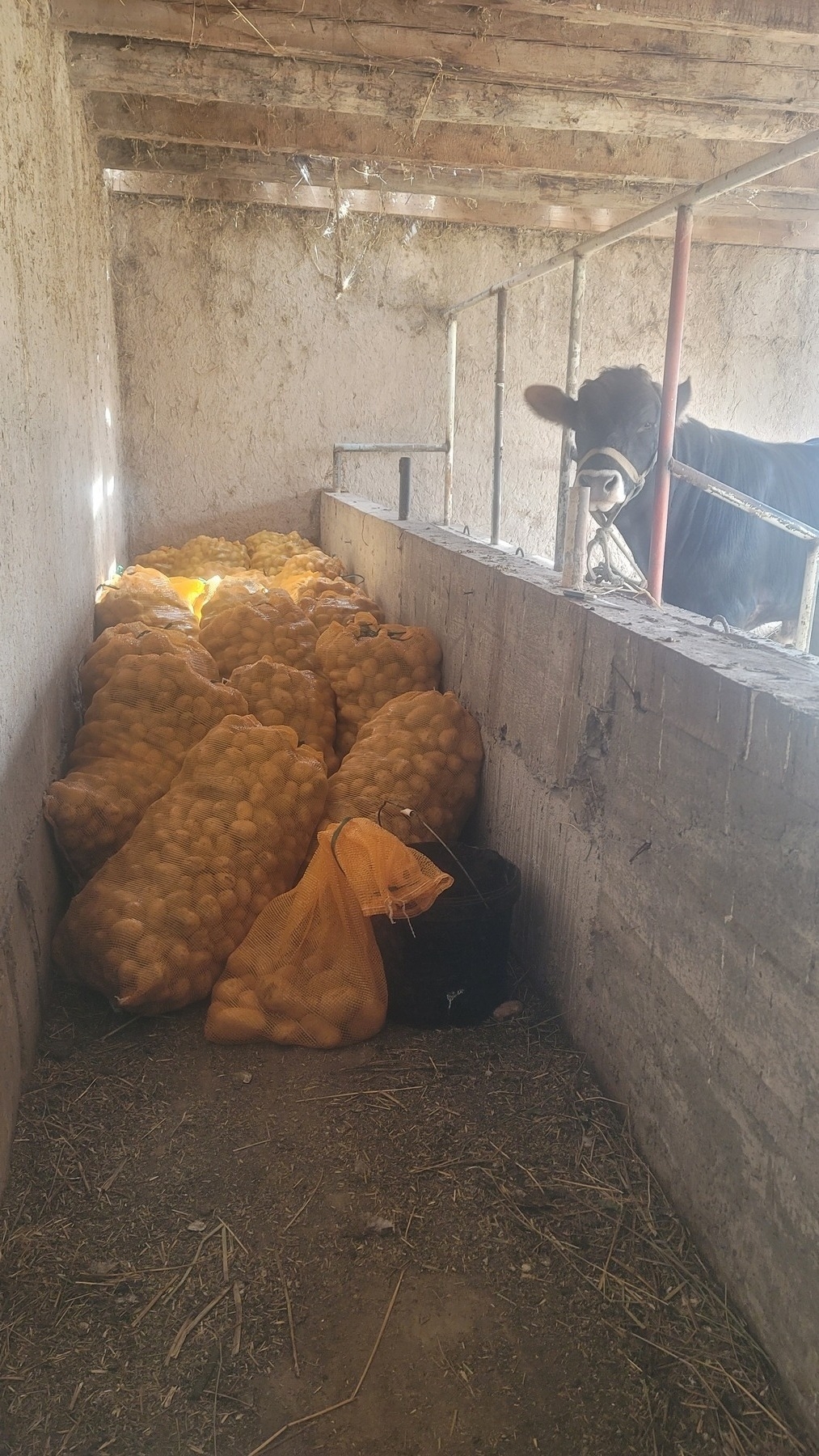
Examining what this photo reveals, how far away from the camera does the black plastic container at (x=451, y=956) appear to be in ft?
8.07

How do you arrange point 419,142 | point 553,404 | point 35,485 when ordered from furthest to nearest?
point 419,142 < point 553,404 < point 35,485

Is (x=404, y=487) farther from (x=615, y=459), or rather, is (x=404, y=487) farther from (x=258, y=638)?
(x=615, y=459)

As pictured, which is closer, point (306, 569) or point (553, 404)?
point (553, 404)

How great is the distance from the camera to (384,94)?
13.6ft

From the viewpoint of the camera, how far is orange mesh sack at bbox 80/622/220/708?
3.50 m

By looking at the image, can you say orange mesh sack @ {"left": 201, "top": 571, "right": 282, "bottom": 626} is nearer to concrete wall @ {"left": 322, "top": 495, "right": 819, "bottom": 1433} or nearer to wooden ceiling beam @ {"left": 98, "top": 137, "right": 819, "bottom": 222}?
concrete wall @ {"left": 322, "top": 495, "right": 819, "bottom": 1433}

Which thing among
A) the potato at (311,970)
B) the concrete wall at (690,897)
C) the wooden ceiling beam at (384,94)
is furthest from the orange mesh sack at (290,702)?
the wooden ceiling beam at (384,94)

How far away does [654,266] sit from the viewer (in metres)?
7.19

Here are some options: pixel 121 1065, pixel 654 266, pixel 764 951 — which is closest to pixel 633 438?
pixel 764 951

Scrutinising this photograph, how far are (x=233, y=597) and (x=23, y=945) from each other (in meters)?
2.66

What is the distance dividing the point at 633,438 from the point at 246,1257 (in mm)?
3116

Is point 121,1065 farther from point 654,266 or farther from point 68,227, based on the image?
point 654,266

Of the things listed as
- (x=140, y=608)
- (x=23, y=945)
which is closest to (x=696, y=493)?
(x=140, y=608)

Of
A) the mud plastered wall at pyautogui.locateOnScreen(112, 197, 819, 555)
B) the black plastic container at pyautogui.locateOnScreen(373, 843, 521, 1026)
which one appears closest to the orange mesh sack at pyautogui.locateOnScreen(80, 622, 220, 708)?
the black plastic container at pyautogui.locateOnScreen(373, 843, 521, 1026)
